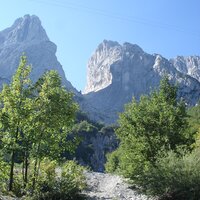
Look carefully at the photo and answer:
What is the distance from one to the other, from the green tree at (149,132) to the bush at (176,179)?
4877 millimetres

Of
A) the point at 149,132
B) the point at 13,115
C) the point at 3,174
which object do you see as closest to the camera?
the point at 3,174

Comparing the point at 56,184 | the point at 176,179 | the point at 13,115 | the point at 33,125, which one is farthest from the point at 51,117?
the point at 176,179

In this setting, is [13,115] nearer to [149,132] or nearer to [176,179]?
[176,179]

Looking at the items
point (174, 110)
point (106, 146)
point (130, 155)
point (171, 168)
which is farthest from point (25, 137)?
point (106, 146)

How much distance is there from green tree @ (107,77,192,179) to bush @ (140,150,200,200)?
4.88 meters

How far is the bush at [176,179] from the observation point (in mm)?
17422

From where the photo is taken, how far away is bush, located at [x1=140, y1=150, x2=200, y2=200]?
17422mm

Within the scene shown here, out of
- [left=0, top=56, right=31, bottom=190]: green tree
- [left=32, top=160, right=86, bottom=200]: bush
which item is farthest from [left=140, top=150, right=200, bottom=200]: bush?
[left=0, top=56, right=31, bottom=190]: green tree

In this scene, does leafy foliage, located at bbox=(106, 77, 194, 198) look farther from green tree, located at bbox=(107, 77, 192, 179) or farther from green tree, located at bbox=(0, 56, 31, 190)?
green tree, located at bbox=(0, 56, 31, 190)

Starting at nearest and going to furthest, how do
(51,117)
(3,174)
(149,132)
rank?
(3,174), (51,117), (149,132)

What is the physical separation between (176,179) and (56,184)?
5.71 m

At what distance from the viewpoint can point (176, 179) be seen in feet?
58.9

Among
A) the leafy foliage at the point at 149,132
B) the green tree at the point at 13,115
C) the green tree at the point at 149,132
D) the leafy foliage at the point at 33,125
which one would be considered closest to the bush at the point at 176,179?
the leafy foliage at the point at 33,125

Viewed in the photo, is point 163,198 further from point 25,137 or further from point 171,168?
point 25,137
